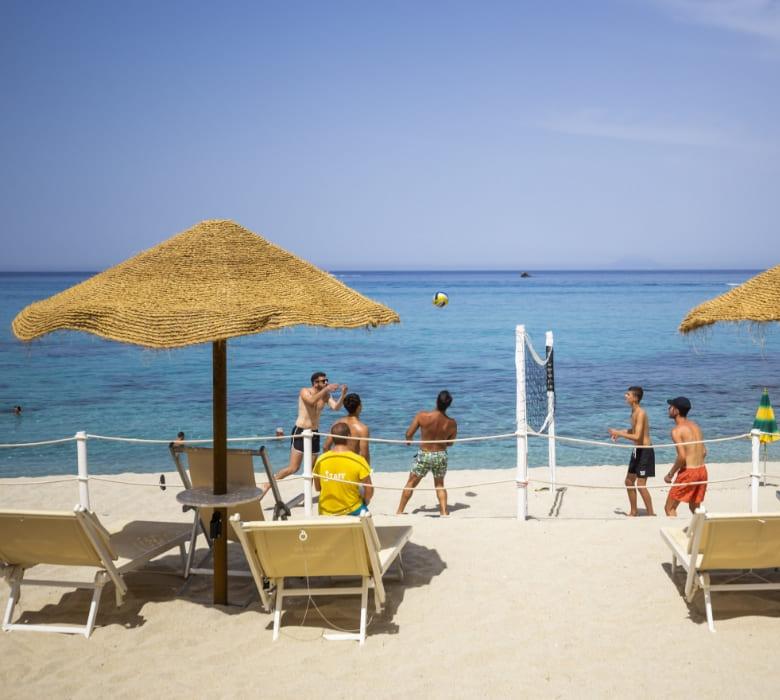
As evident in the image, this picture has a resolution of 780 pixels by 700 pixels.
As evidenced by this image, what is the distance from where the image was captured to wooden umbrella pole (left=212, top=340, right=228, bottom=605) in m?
5.51

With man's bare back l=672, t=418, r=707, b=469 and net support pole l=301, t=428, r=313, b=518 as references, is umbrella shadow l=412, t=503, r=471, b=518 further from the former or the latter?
man's bare back l=672, t=418, r=707, b=469

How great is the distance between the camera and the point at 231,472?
6.09m

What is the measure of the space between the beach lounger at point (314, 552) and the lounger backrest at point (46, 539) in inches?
40.3

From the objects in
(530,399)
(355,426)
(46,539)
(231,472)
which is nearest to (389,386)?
(530,399)

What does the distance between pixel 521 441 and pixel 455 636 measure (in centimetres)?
259

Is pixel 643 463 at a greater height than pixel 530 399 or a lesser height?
lesser

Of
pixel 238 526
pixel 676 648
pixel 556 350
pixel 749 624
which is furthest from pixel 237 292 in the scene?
pixel 556 350

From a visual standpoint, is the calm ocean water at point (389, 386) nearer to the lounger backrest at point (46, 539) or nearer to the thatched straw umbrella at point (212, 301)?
the thatched straw umbrella at point (212, 301)

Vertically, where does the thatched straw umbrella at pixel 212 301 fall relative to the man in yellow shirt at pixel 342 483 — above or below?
above

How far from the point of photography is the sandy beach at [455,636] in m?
4.45

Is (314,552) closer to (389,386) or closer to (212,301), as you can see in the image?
(212,301)

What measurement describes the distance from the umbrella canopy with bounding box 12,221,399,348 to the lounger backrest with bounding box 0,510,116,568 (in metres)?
1.11

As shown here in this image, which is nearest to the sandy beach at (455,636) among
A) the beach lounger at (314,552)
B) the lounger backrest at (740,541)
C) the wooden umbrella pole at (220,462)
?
the wooden umbrella pole at (220,462)

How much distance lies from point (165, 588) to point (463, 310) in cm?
6184
